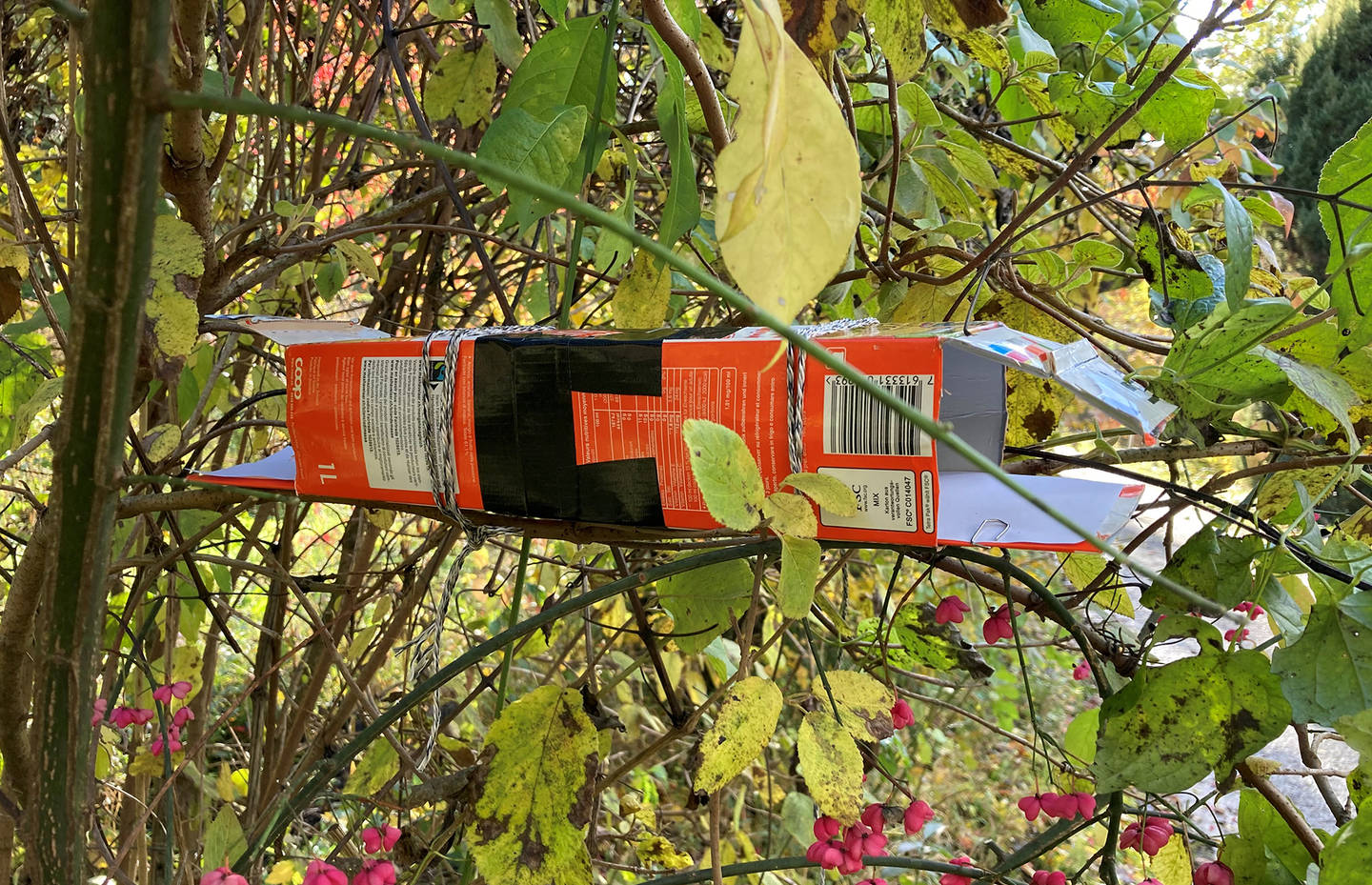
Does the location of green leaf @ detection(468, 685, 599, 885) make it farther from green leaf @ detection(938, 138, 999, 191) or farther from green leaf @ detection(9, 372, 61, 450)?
green leaf @ detection(938, 138, 999, 191)

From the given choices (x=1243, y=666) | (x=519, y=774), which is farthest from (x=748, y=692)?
(x=1243, y=666)

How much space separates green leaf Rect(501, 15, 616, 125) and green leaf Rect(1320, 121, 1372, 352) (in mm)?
361

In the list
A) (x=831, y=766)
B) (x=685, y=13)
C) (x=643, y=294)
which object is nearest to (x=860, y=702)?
(x=831, y=766)

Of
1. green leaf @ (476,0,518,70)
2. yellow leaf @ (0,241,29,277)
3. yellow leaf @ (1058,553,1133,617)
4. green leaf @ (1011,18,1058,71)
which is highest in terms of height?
green leaf @ (1011,18,1058,71)

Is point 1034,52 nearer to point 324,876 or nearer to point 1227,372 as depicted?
point 1227,372

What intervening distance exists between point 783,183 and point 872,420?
0.20 meters

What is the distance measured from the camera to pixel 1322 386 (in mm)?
389

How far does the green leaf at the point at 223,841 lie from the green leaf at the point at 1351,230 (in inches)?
23.4

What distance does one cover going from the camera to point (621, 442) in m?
0.41

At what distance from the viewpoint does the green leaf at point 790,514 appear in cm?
35

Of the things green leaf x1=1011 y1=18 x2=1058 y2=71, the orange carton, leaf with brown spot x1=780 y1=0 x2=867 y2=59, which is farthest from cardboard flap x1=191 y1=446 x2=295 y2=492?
green leaf x1=1011 y1=18 x2=1058 y2=71

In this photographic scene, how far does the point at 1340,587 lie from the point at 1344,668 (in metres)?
0.04

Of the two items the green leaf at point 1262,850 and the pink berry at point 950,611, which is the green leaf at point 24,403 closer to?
the pink berry at point 950,611

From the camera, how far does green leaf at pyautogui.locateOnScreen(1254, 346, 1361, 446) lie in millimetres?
377
